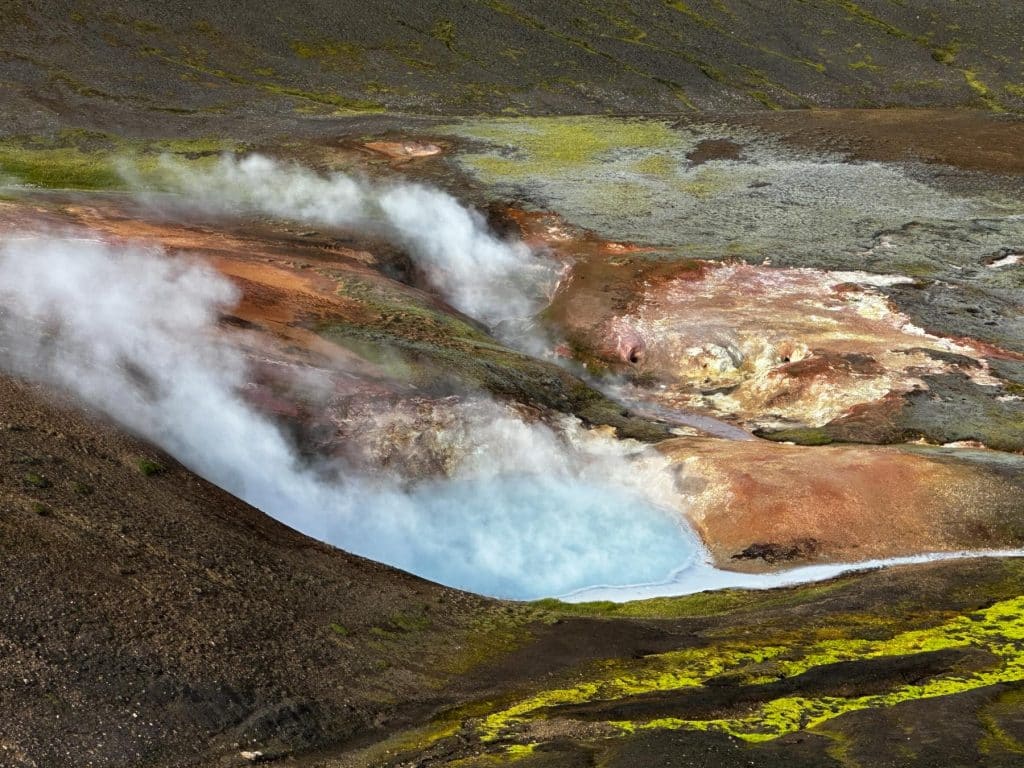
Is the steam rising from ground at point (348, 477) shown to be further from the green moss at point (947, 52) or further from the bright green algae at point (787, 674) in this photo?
the green moss at point (947, 52)

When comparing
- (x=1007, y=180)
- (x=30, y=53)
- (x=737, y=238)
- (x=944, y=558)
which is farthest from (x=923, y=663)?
(x=30, y=53)

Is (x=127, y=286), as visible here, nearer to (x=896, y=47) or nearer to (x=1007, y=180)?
(x=1007, y=180)

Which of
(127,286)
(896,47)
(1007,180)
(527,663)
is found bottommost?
(527,663)

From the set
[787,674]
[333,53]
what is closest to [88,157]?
[333,53]

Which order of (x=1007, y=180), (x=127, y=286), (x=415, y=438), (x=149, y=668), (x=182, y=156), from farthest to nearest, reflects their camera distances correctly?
(x=182, y=156) < (x=1007, y=180) < (x=127, y=286) < (x=415, y=438) < (x=149, y=668)

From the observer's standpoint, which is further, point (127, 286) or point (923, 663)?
point (127, 286)

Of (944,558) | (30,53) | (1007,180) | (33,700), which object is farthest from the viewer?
(30,53)
